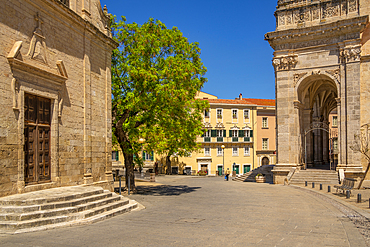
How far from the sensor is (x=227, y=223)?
9938 millimetres

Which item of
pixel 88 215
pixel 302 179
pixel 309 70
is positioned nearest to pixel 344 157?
pixel 302 179

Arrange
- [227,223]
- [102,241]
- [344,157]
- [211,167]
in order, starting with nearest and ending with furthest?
[102,241] < [227,223] < [344,157] < [211,167]

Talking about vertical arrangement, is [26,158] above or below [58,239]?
above

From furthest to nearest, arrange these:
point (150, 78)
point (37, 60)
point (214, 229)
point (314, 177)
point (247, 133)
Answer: point (247, 133)
point (314, 177)
point (150, 78)
point (37, 60)
point (214, 229)

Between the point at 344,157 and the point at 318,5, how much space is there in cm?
1174

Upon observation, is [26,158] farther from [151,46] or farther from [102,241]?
[151,46]

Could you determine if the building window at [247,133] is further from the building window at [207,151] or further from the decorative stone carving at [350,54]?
the decorative stone carving at [350,54]

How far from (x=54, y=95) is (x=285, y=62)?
19651 mm

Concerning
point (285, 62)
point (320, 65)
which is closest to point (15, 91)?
point (285, 62)

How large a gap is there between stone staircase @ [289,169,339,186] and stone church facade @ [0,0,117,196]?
48.6 ft

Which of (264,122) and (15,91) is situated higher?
(264,122)

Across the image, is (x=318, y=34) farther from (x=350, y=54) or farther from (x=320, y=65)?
(x=350, y=54)

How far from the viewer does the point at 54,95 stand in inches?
503

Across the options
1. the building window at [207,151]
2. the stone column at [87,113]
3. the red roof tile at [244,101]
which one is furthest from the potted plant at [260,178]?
the red roof tile at [244,101]
